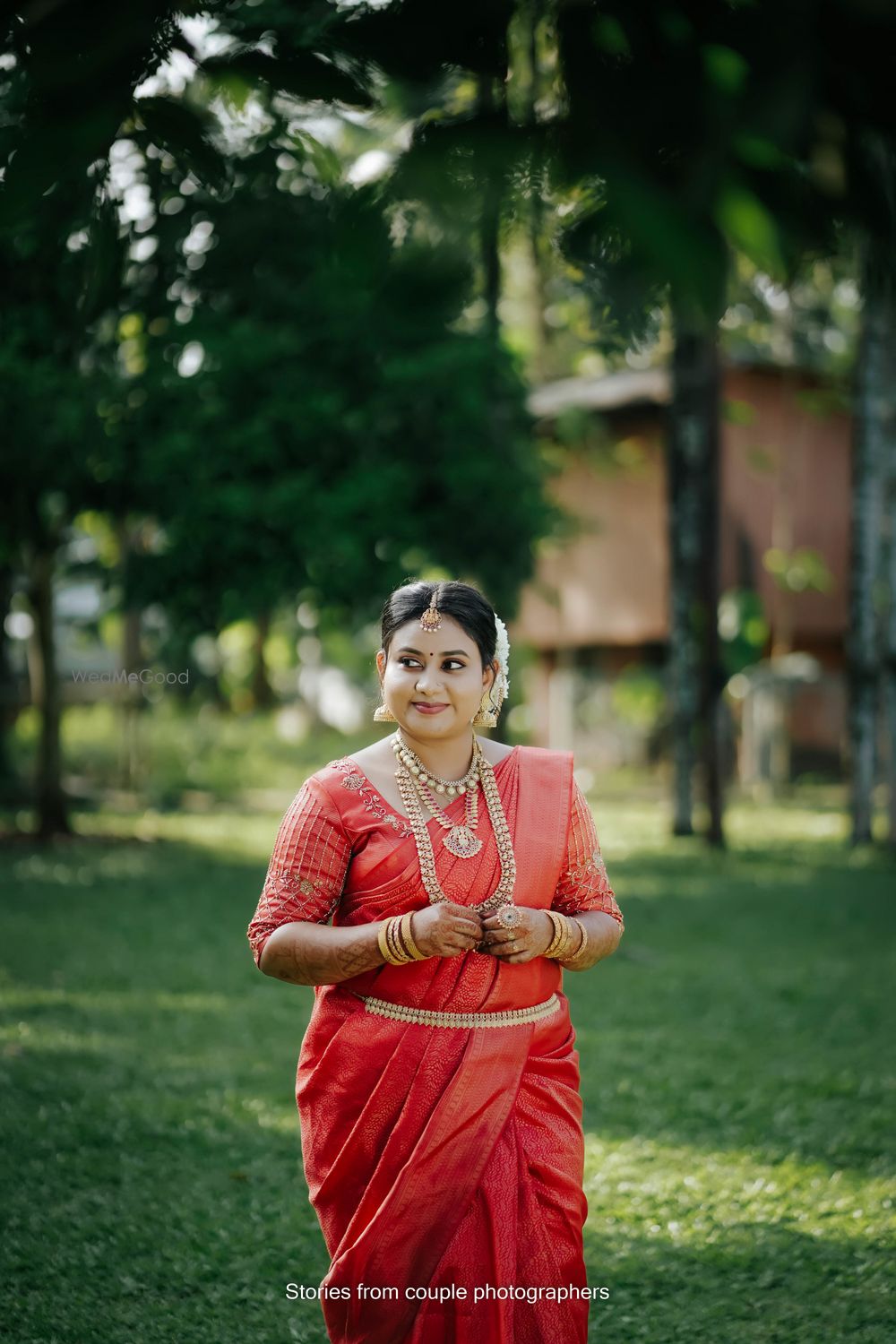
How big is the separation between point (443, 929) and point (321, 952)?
0.26 m

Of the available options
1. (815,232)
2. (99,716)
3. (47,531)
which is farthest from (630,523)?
(815,232)

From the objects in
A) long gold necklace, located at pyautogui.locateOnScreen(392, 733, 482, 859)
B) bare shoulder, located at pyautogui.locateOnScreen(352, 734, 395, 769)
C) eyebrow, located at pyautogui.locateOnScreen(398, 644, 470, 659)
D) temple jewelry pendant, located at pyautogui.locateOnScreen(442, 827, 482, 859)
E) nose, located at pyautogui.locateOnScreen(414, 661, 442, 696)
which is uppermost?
eyebrow, located at pyautogui.locateOnScreen(398, 644, 470, 659)

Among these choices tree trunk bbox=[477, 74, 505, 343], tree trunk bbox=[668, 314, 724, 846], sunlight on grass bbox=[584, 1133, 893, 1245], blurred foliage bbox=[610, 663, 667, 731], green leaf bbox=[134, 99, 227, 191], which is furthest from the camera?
blurred foliage bbox=[610, 663, 667, 731]

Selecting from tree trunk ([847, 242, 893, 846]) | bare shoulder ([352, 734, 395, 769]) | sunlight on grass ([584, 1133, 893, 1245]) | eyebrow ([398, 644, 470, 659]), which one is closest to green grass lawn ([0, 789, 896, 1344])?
sunlight on grass ([584, 1133, 893, 1245])

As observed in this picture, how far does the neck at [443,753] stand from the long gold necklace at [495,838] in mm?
30

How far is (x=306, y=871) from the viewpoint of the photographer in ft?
9.24

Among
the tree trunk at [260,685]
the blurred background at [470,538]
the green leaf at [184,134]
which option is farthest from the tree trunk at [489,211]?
the tree trunk at [260,685]

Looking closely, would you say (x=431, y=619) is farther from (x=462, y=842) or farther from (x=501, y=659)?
(x=462, y=842)

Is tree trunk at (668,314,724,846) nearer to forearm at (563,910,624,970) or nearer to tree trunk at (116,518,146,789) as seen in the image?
tree trunk at (116,518,146,789)

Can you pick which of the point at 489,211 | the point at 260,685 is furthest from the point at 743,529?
the point at 489,211

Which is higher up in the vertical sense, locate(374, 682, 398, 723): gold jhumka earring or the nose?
the nose

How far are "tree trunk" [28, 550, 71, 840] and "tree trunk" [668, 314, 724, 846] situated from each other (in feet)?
19.3

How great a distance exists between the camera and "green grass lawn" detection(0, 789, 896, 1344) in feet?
12.7

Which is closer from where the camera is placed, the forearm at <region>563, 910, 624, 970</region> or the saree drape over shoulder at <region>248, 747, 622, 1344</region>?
the saree drape over shoulder at <region>248, 747, 622, 1344</region>
